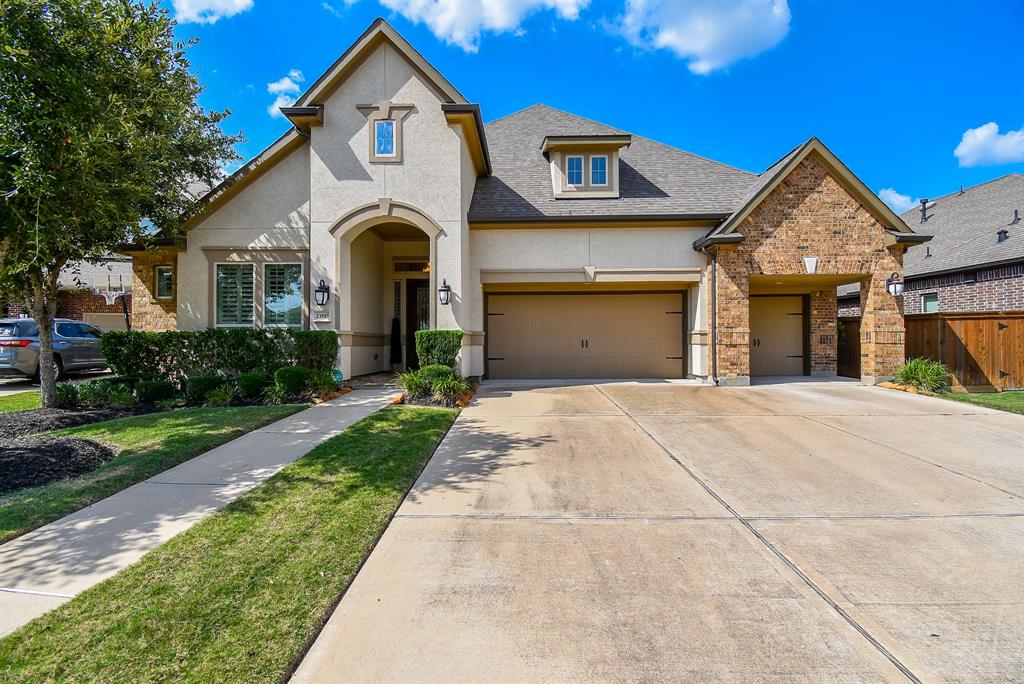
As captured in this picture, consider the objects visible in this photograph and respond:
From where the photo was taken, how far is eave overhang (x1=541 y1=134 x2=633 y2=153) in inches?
480

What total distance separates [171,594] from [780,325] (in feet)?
49.5

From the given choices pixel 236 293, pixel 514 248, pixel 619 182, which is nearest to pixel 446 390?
pixel 514 248

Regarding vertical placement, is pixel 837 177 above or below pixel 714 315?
above

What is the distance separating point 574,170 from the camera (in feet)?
41.5

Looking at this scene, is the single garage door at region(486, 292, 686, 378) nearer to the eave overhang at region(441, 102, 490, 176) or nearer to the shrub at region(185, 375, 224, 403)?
the eave overhang at region(441, 102, 490, 176)

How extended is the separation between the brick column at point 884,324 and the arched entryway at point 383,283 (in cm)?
1088

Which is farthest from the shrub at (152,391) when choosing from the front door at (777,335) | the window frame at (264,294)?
the front door at (777,335)

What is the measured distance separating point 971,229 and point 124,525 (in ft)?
80.9

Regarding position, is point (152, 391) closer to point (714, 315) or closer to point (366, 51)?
point (366, 51)

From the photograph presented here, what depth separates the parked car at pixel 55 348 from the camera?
11.5 m

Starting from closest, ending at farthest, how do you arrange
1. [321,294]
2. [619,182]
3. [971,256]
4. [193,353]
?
[193,353]
[321,294]
[619,182]
[971,256]

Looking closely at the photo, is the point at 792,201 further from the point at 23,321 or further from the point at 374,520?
the point at 23,321

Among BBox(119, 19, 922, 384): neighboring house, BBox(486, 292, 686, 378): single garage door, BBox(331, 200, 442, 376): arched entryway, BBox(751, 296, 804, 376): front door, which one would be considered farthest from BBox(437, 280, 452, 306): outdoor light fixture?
BBox(751, 296, 804, 376): front door

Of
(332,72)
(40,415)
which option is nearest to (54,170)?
(40,415)
